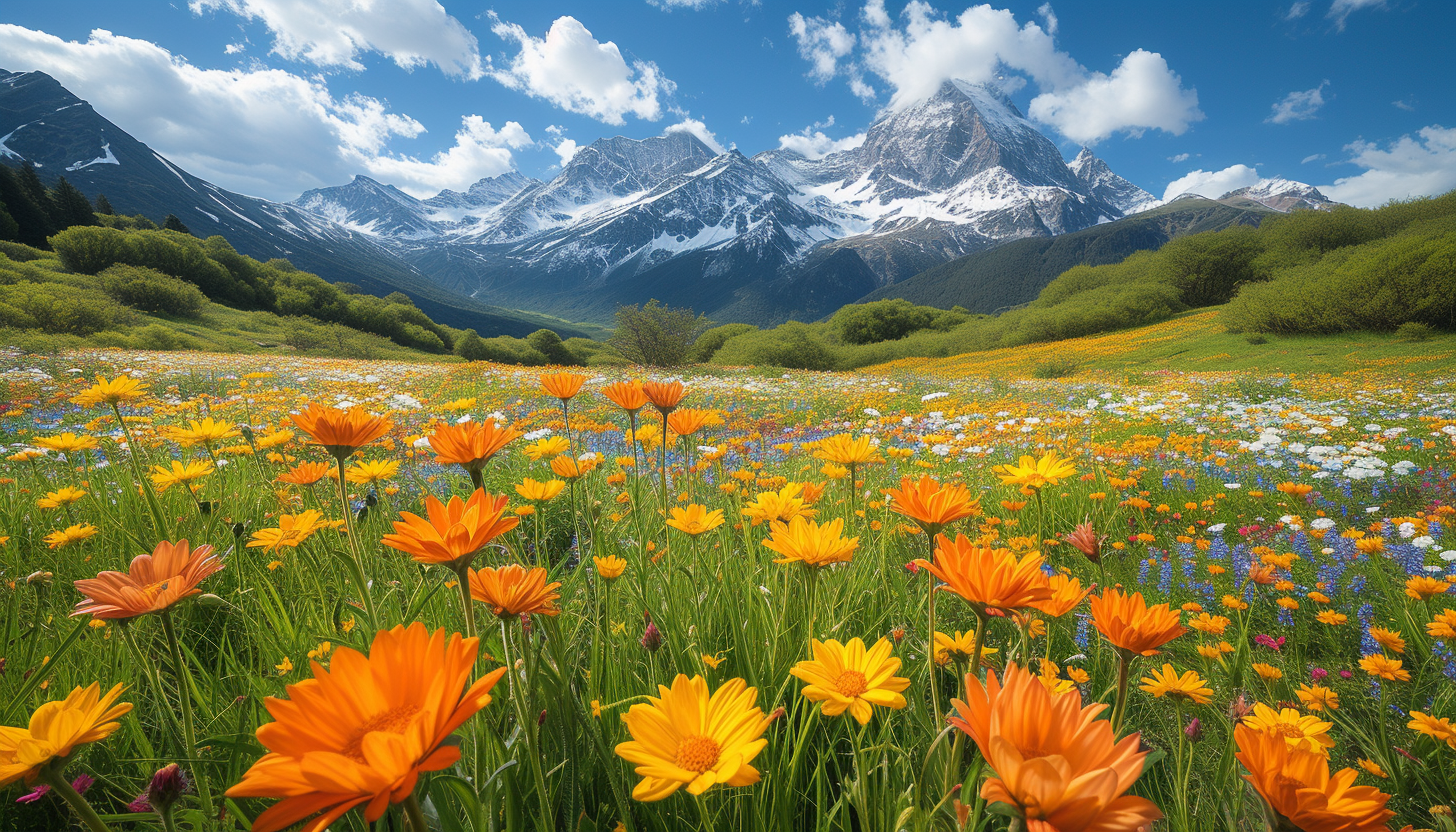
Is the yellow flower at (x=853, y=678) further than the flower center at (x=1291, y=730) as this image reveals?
No

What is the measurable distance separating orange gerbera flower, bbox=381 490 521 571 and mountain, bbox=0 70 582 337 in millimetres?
127445

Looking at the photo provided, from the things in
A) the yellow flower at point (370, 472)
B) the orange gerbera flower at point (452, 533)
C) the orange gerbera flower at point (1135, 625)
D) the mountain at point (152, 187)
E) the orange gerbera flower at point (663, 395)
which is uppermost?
the mountain at point (152, 187)

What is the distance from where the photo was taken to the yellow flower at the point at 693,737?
59cm

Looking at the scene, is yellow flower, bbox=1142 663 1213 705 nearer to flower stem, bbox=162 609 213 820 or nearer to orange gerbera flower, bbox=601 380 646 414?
orange gerbera flower, bbox=601 380 646 414

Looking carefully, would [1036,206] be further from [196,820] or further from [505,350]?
[196,820]

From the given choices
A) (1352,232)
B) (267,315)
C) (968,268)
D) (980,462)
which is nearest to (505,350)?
(267,315)

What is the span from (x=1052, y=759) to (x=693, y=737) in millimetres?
435

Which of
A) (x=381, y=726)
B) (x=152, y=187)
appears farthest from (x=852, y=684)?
(x=152, y=187)

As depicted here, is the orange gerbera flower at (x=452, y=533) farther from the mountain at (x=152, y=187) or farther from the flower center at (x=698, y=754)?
the mountain at (x=152, y=187)

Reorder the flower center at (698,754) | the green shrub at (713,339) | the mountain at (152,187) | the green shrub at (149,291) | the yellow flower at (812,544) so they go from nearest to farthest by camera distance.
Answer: the flower center at (698,754) < the yellow flower at (812,544) < the green shrub at (149,291) < the green shrub at (713,339) < the mountain at (152,187)

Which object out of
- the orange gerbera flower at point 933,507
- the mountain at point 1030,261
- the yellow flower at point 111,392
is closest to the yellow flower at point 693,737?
the orange gerbera flower at point 933,507

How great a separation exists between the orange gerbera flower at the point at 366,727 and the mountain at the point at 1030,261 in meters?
112

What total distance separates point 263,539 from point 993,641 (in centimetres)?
217

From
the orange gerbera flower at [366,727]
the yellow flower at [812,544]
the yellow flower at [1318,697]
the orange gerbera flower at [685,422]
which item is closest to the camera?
the orange gerbera flower at [366,727]
